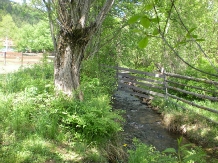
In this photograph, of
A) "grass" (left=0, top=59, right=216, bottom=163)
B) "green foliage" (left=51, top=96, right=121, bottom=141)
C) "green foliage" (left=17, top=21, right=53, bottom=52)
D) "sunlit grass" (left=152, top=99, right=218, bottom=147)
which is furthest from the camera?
"green foliage" (left=17, top=21, right=53, bottom=52)

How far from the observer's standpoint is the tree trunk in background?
408 centimetres

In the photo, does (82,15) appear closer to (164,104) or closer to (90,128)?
(90,128)

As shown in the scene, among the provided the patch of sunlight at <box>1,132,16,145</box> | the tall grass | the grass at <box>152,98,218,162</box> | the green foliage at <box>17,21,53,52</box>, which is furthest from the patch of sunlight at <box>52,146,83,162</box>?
the green foliage at <box>17,21,53,52</box>

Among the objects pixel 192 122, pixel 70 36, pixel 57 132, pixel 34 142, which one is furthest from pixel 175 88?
pixel 34 142

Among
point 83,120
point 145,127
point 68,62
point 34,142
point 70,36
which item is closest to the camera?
point 34,142

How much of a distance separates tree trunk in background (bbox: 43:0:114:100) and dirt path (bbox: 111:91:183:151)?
1929 mm

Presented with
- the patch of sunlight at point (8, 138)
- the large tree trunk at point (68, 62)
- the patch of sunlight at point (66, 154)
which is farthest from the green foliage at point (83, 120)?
the patch of sunlight at point (8, 138)

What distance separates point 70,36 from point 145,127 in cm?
352

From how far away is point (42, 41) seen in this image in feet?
148

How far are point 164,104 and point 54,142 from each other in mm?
4681

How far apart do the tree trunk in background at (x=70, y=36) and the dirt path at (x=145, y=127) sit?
193cm

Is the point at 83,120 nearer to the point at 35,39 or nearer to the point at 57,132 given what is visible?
the point at 57,132

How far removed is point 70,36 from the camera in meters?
4.12

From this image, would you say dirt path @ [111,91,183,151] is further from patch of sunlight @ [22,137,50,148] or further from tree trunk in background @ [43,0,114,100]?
patch of sunlight @ [22,137,50,148]
